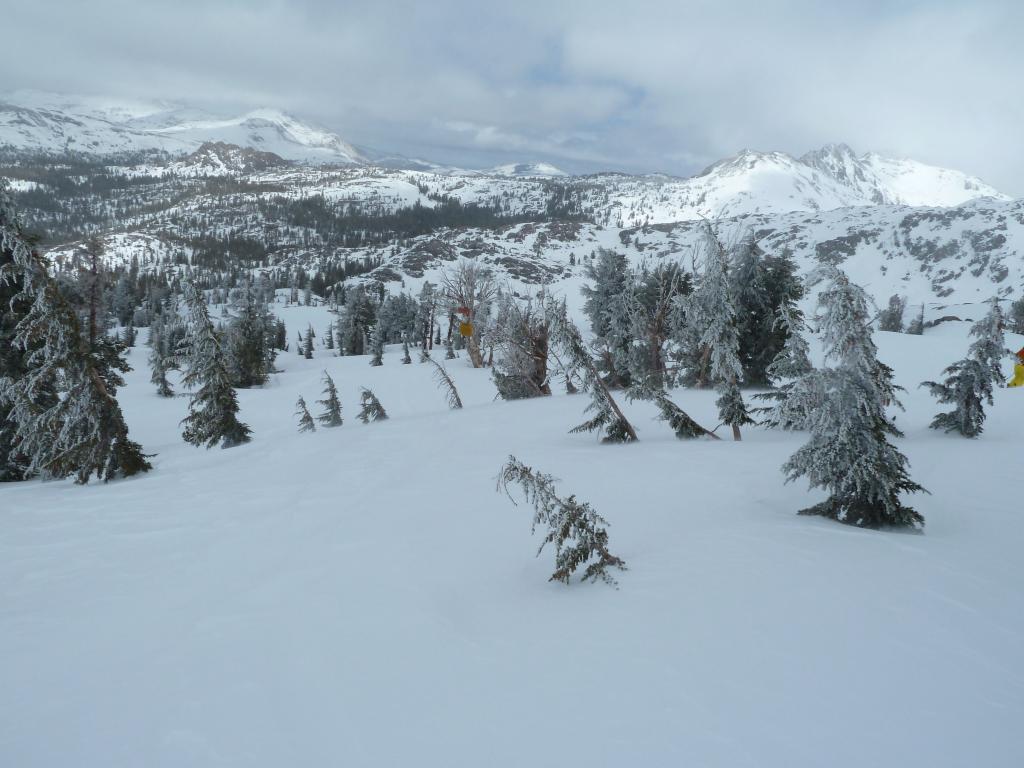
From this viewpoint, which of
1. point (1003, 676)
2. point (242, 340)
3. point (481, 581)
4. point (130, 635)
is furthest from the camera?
point (242, 340)

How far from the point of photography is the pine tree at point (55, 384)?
13305 mm

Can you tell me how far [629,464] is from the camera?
494 inches

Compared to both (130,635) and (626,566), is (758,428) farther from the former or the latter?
(130,635)

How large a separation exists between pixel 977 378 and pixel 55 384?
2801 centimetres

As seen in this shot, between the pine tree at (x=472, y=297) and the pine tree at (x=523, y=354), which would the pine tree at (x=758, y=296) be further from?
the pine tree at (x=472, y=297)

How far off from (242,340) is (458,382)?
71.3 feet

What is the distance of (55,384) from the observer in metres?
15.3

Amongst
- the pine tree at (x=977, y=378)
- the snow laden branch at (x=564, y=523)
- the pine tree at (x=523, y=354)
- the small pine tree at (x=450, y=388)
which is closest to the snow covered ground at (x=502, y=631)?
the snow laden branch at (x=564, y=523)

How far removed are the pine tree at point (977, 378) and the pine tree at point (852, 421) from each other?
9.85 meters

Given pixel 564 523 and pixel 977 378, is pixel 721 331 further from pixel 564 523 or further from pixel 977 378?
pixel 564 523

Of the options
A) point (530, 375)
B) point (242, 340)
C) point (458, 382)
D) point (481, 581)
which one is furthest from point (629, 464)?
point (242, 340)

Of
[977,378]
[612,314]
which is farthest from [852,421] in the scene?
[612,314]

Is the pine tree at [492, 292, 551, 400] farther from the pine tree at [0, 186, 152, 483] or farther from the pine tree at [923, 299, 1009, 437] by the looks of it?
the pine tree at [0, 186, 152, 483]

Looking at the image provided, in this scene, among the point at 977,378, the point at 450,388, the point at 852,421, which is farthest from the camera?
the point at 450,388
